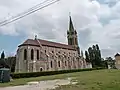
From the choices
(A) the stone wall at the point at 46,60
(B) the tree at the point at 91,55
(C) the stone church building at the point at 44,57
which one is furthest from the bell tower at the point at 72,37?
(B) the tree at the point at 91,55

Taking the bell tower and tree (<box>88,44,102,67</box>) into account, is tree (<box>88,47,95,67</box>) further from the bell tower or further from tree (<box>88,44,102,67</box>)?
the bell tower

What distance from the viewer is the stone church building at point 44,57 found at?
63.9 m

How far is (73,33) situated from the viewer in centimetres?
9488

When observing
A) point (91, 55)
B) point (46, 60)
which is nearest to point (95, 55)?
point (91, 55)

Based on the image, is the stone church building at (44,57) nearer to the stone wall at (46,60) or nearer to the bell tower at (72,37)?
the stone wall at (46,60)

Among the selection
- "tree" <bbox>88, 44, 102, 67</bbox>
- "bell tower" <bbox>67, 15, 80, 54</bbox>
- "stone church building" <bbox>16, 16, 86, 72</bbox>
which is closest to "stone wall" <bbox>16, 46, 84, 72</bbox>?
"stone church building" <bbox>16, 16, 86, 72</bbox>

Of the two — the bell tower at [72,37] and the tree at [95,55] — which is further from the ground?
the bell tower at [72,37]

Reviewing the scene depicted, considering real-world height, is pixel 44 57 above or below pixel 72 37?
below

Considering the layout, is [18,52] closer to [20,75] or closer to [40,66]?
[40,66]

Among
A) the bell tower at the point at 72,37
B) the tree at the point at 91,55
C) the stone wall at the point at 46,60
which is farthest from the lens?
the tree at the point at 91,55

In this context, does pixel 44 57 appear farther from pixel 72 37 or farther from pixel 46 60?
pixel 72 37

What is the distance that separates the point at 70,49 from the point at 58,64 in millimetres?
17941

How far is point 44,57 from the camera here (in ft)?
223

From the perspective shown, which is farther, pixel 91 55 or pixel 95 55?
pixel 91 55
